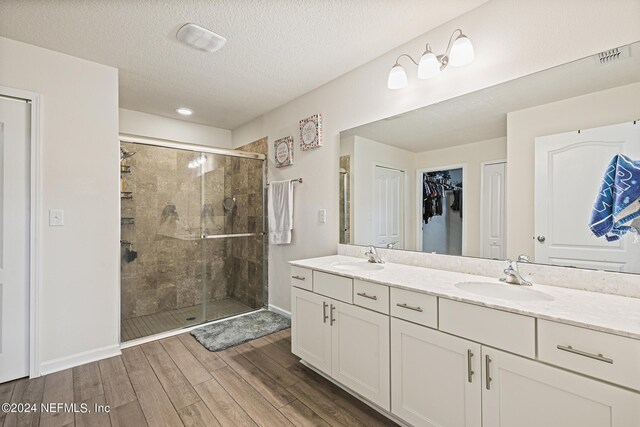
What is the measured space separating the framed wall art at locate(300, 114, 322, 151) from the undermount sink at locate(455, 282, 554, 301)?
5.88 feet

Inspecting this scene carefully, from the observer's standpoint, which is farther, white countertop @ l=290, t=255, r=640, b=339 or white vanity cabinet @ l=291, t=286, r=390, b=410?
white vanity cabinet @ l=291, t=286, r=390, b=410

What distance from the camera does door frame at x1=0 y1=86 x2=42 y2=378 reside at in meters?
2.05

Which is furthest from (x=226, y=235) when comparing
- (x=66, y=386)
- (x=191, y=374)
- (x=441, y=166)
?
(x=441, y=166)

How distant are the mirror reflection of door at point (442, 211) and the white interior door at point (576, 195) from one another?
1.39 feet

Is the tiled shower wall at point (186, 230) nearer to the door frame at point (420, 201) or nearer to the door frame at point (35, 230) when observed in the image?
the door frame at point (35, 230)

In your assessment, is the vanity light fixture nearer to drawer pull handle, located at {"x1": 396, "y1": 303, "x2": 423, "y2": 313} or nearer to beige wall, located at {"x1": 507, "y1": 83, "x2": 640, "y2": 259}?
beige wall, located at {"x1": 507, "y1": 83, "x2": 640, "y2": 259}

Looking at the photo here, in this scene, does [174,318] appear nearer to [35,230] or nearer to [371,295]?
[35,230]

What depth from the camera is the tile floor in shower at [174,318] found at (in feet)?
8.89

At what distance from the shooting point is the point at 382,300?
1.61 metres

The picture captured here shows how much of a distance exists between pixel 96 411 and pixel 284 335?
1.44m

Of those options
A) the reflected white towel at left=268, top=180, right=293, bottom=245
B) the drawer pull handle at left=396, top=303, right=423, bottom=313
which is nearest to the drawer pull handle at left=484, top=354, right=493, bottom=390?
the drawer pull handle at left=396, top=303, right=423, bottom=313

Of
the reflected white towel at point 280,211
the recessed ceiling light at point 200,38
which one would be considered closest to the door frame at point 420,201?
the reflected white towel at point 280,211

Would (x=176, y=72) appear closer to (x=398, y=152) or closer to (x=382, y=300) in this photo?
(x=398, y=152)

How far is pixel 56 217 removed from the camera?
7.04 feet
